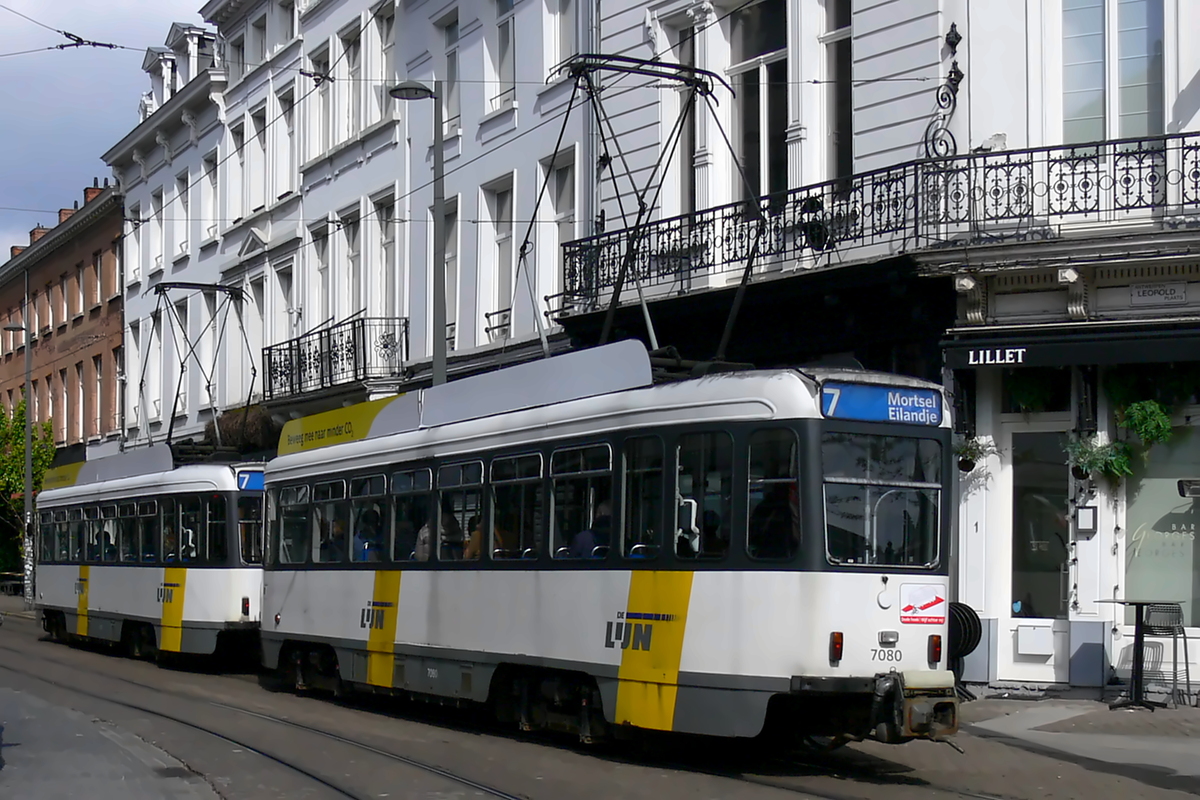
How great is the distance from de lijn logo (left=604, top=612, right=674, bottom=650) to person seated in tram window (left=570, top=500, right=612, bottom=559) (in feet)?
1.90

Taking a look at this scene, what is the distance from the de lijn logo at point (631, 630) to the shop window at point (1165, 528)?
259 inches

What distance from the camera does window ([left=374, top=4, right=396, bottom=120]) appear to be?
30.1 meters

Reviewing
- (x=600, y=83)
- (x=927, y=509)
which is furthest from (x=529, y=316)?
(x=927, y=509)

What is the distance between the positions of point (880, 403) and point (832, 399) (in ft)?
1.53

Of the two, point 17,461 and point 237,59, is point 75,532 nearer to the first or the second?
point 237,59

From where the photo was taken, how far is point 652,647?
11.8 metres

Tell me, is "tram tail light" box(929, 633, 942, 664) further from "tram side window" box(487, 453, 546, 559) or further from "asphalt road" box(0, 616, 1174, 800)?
"tram side window" box(487, 453, 546, 559)

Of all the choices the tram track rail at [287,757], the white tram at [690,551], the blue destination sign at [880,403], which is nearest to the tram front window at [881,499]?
the white tram at [690,551]

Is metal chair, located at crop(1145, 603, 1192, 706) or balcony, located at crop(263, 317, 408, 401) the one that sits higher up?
balcony, located at crop(263, 317, 408, 401)

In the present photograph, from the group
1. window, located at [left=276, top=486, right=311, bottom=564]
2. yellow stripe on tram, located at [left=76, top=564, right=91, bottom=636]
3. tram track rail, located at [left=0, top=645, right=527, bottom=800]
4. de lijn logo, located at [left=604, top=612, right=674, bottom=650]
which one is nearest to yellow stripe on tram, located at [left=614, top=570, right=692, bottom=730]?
de lijn logo, located at [left=604, top=612, right=674, bottom=650]

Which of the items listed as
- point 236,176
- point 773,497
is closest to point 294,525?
point 773,497

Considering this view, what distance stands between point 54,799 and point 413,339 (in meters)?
18.3

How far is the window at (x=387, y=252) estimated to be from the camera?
2992 centimetres

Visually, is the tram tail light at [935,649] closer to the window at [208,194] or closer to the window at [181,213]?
the window at [208,194]
